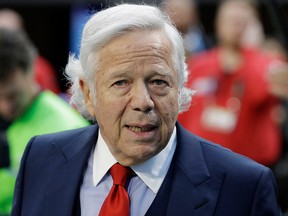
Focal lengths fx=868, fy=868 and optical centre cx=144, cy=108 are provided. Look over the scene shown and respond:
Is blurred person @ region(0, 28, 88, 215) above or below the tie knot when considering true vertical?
→ below

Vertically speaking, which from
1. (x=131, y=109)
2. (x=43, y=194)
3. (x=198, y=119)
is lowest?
(x=198, y=119)

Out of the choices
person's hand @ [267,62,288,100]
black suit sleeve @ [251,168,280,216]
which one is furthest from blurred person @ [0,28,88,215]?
black suit sleeve @ [251,168,280,216]

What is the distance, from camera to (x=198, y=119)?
6.94 metres

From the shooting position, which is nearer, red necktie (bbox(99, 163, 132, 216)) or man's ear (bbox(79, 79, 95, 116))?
red necktie (bbox(99, 163, 132, 216))

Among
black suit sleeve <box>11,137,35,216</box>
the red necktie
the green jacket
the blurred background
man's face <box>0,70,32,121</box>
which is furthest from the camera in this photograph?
the blurred background

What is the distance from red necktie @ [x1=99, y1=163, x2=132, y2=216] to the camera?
121 inches

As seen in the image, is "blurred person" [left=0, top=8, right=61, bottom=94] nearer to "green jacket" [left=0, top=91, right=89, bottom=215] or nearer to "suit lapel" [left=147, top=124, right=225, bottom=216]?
"green jacket" [left=0, top=91, right=89, bottom=215]

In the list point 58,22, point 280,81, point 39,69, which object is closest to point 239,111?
point 280,81

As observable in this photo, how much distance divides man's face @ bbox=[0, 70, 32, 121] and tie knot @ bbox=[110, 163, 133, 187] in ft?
5.32

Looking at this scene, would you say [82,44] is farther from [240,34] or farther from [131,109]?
[240,34]

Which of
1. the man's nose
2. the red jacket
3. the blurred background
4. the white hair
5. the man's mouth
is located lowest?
the blurred background

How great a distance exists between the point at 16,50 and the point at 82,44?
1.65 metres

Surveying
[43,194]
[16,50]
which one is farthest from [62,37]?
[43,194]

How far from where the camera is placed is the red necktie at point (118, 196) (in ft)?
10.1
